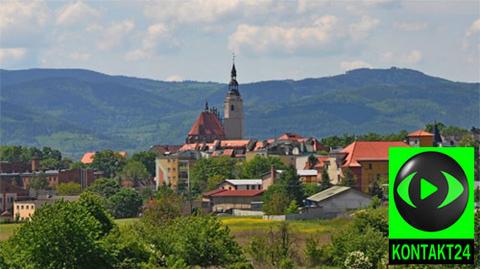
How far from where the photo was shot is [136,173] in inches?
4520

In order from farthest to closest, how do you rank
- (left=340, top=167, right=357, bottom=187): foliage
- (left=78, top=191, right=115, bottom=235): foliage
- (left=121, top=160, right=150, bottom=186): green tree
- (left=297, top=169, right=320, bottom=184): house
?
(left=121, top=160, right=150, bottom=186): green tree
(left=297, top=169, right=320, bottom=184): house
(left=340, top=167, right=357, bottom=187): foliage
(left=78, top=191, right=115, bottom=235): foliage

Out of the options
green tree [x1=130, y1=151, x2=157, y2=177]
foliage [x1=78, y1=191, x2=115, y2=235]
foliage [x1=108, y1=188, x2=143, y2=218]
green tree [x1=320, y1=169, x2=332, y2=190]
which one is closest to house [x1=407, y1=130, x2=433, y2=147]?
green tree [x1=320, y1=169, x2=332, y2=190]

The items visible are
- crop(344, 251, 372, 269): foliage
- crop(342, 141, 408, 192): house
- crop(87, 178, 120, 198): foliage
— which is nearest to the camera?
crop(344, 251, 372, 269): foliage

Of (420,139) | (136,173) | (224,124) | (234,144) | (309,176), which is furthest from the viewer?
(224,124)

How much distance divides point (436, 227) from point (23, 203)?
72.9 m

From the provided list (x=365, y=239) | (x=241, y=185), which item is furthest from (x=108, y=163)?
(x=365, y=239)

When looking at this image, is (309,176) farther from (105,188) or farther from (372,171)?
(105,188)

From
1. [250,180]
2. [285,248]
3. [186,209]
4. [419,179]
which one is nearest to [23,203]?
[186,209]

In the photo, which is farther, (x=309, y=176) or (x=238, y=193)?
(x=309, y=176)

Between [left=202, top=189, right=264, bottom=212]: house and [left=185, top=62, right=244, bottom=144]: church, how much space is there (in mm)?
68703

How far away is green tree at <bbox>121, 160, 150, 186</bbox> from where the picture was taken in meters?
113

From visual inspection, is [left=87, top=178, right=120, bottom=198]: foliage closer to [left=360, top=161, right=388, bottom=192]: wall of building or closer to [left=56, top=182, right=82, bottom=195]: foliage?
[left=56, top=182, right=82, bottom=195]: foliage

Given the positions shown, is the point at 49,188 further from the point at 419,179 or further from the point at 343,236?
the point at 419,179

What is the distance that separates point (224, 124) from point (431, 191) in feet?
511
